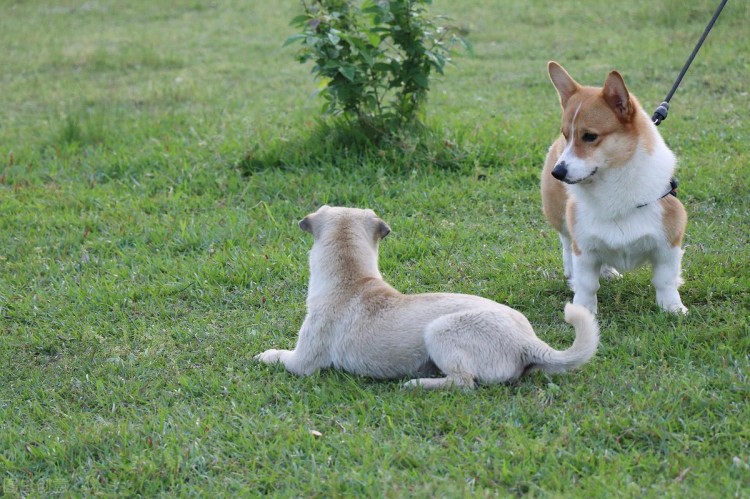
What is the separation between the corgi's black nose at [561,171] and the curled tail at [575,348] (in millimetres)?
815

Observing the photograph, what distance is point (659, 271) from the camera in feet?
14.9

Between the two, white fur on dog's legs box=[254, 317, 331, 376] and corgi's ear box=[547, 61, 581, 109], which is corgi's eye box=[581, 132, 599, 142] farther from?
white fur on dog's legs box=[254, 317, 331, 376]

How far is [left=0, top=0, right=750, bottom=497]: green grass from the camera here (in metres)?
3.48

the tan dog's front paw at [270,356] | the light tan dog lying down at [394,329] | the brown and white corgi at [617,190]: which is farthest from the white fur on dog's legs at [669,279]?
the tan dog's front paw at [270,356]

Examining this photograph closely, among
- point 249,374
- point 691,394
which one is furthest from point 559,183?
point 249,374

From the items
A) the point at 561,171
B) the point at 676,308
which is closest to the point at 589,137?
the point at 561,171

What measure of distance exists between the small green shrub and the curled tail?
11.5ft

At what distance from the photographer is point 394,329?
402 centimetres

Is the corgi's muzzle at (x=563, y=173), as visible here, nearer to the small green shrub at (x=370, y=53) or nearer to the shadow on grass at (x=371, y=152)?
the shadow on grass at (x=371, y=152)

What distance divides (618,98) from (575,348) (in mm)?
1310

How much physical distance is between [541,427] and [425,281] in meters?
1.86

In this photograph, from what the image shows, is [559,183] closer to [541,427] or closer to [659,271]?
[659,271]

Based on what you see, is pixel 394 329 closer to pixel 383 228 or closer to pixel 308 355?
pixel 308 355

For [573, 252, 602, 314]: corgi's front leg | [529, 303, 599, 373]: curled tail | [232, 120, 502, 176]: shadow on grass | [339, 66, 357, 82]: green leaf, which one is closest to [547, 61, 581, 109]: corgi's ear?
[573, 252, 602, 314]: corgi's front leg
